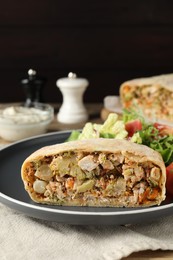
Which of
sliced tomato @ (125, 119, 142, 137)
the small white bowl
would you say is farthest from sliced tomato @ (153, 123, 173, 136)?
the small white bowl

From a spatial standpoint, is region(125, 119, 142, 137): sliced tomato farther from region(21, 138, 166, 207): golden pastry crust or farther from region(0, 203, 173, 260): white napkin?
region(0, 203, 173, 260): white napkin

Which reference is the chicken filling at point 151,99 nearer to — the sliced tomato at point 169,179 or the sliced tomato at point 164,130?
the sliced tomato at point 164,130

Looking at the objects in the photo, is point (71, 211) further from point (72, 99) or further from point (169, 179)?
point (72, 99)

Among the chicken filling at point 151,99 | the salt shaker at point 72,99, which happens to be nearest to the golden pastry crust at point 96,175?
the salt shaker at point 72,99

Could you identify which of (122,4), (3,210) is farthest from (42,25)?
(3,210)

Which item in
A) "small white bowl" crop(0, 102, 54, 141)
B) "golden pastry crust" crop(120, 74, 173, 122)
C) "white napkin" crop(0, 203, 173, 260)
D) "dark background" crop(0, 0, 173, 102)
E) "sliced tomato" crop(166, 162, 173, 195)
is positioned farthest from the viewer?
"dark background" crop(0, 0, 173, 102)

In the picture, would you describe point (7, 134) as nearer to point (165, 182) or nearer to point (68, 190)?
point (68, 190)
